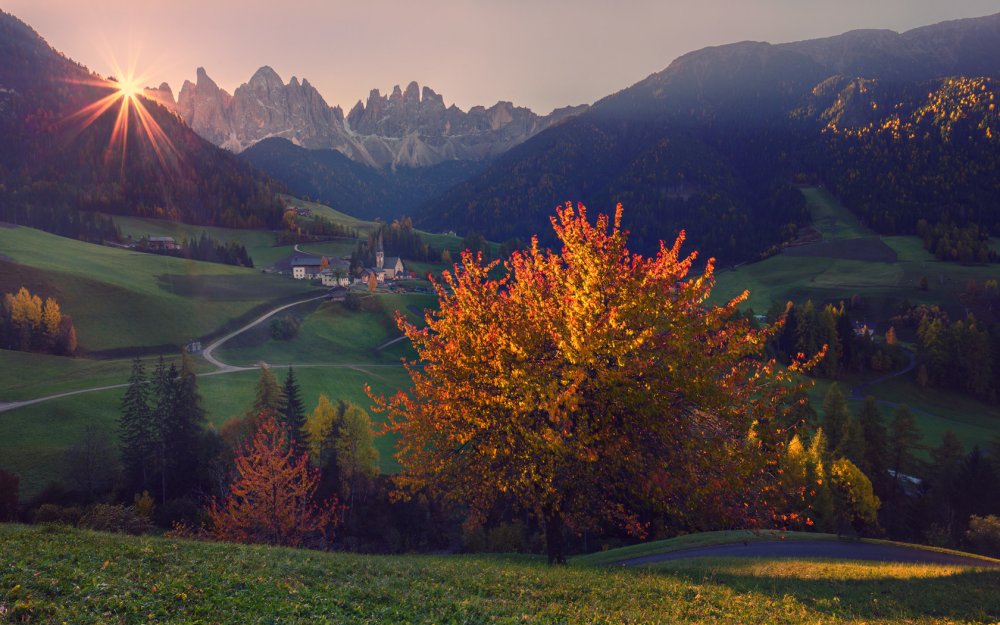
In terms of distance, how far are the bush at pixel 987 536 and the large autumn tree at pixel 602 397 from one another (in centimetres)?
4403

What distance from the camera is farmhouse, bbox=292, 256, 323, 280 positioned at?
Answer: 159 metres

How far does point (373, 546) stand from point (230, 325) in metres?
74.0

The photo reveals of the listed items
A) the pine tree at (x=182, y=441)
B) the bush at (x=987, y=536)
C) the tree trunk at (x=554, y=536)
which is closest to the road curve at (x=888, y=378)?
the bush at (x=987, y=536)

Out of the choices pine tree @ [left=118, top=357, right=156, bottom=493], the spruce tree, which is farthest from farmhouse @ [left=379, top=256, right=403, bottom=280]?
pine tree @ [left=118, top=357, right=156, bottom=493]

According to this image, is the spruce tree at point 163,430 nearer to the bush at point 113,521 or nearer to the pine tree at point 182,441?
the pine tree at point 182,441

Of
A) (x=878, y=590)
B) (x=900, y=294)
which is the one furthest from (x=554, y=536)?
(x=900, y=294)

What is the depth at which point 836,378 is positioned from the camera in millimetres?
120562

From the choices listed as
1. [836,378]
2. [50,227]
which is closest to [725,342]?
[836,378]

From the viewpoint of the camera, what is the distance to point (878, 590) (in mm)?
16938

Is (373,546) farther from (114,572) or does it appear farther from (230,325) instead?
(230,325)

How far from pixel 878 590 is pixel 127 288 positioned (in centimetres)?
13191

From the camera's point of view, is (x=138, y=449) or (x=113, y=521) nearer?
(x=113, y=521)

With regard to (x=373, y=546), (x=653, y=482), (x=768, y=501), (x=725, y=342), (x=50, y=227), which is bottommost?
(x=373, y=546)

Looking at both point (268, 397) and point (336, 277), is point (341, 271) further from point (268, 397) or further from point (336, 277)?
point (268, 397)
